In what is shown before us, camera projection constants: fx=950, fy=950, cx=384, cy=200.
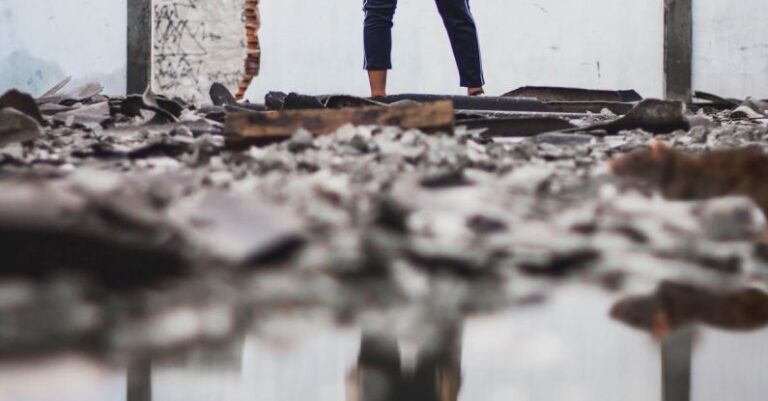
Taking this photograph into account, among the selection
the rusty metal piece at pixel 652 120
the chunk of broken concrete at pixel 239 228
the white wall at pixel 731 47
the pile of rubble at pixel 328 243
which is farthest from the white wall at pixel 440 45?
the chunk of broken concrete at pixel 239 228

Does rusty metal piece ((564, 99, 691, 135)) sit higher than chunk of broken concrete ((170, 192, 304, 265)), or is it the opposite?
rusty metal piece ((564, 99, 691, 135))

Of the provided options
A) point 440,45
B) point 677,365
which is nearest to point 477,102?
point 677,365

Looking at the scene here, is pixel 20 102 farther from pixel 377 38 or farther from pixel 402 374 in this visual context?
pixel 377 38

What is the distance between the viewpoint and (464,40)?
3707 mm

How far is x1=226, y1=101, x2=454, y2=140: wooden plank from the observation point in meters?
1.59

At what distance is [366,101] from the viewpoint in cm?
243

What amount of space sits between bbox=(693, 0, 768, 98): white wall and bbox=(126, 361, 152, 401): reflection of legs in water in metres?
6.70

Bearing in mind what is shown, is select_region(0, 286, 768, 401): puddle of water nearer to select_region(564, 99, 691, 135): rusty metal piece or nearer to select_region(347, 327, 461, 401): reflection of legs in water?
select_region(347, 327, 461, 401): reflection of legs in water

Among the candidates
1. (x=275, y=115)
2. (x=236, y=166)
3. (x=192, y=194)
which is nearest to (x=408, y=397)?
(x=192, y=194)

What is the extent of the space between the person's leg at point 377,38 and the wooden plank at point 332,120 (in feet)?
6.00

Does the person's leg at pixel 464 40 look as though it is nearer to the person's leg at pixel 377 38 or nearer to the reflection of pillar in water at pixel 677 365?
the person's leg at pixel 377 38

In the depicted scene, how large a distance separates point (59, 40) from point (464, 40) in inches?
174

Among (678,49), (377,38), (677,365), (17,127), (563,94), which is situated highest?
(678,49)

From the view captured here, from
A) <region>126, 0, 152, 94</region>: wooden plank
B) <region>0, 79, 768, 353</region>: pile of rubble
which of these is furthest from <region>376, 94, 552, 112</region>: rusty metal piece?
<region>126, 0, 152, 94</region>: wooden plank
